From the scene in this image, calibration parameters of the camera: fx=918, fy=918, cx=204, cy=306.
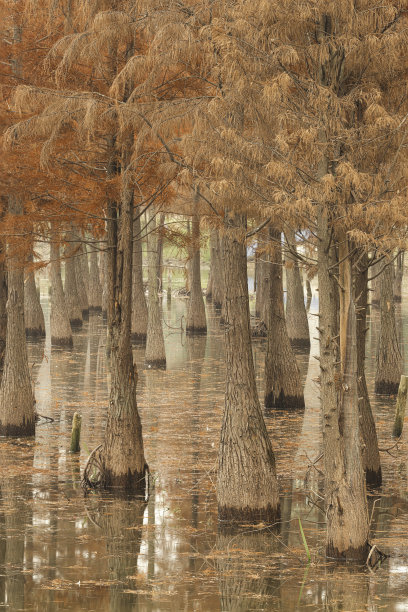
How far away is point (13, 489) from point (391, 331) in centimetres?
1072

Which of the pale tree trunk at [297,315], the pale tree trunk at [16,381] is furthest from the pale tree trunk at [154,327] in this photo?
the pale tree trunk at [16,381]

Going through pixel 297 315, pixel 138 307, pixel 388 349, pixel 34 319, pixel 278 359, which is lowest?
pixel 278 359

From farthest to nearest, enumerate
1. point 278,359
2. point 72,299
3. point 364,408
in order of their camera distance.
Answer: point 72,299, point 278,359, point 364,408

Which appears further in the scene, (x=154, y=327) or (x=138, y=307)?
(x=138, y=307)

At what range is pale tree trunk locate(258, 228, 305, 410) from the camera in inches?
771

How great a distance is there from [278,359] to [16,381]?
230 inches

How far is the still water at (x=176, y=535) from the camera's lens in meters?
9.41

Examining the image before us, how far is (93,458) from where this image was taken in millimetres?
13805

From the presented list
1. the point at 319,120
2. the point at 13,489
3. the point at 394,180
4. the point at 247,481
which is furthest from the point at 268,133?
the point at 13,489

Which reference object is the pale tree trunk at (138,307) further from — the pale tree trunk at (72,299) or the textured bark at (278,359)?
the textured bark at (278,359)

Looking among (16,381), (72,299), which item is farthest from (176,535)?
(72,299)

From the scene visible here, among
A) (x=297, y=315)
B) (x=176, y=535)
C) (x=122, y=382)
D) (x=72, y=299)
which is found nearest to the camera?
(x=176, y=535)

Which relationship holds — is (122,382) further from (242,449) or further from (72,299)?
(72,299)

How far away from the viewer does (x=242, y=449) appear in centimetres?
1161
